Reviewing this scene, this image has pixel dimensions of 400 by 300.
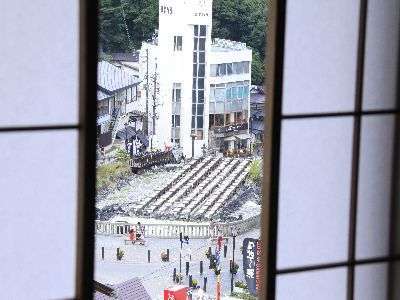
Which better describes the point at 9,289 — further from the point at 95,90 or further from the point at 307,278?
the point at 307,278

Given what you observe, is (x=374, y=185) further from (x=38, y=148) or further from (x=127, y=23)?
(x=127, y=23)

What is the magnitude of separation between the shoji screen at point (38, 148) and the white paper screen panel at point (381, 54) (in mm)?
811

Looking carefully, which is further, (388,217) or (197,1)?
(197,1)

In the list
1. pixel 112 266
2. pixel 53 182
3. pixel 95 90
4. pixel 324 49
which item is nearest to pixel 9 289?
pixel 53 182

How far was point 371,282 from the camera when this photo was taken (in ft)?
6.22

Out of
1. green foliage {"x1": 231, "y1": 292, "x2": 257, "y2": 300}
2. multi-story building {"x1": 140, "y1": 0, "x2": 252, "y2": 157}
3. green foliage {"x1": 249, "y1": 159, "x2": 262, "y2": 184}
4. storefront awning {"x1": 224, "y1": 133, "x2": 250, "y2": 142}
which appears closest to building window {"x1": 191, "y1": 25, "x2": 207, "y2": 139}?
multi-story building {"x1": 140, "y1": 0, "x2": 252, "y2": 157}

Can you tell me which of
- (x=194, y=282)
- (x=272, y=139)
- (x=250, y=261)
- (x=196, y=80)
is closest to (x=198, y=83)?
(x=196, y=80)

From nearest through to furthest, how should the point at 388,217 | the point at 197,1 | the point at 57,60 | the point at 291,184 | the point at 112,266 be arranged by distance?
the point at 57,60
the point at 291,184
the point at 388,217
the point at 197,1
the point at 112,266

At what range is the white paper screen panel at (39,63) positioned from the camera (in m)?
1.41

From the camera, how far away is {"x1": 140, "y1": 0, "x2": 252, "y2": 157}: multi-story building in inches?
465

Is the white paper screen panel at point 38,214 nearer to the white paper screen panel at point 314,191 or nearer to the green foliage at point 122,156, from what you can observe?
the white paper screen panel at point 314,191

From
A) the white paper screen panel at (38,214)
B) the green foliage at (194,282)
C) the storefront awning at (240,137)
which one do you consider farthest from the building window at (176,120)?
the white paper screen panel at (38,214)

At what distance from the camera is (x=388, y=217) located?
6.23 feet

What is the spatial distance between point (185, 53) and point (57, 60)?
35.3ft
